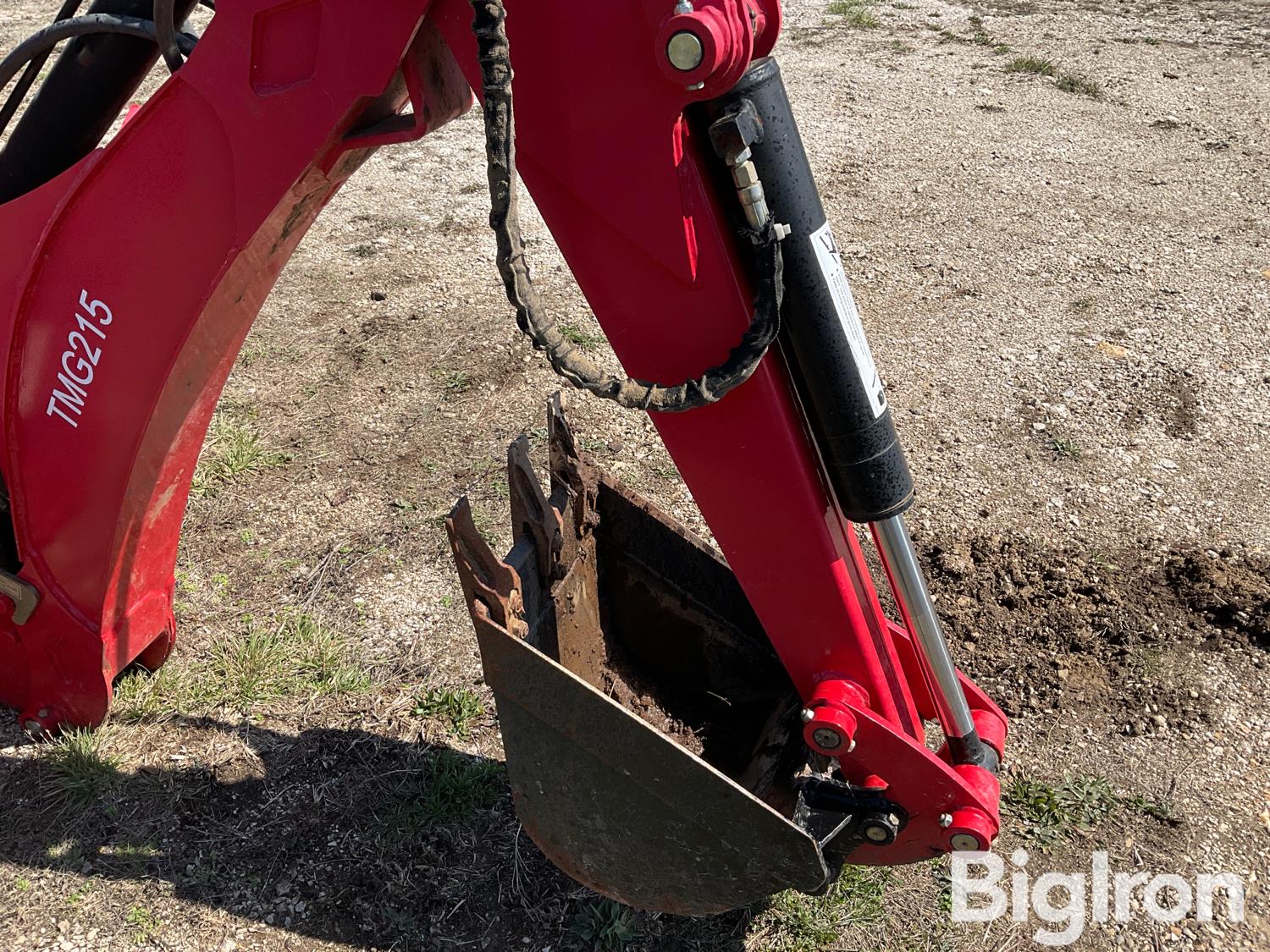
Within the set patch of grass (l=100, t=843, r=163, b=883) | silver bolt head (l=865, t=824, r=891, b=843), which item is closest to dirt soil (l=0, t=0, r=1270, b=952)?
patch of grass (l=100, t=843, r=163, b=883)

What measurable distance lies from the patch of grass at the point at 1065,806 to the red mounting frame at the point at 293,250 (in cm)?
62

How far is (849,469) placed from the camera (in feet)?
6.02

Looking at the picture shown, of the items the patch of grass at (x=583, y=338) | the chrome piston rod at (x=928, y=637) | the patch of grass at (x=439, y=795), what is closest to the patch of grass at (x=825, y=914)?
the chrome piston rod at (x=928, y=637)

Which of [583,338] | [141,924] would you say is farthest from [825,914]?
[583,338]

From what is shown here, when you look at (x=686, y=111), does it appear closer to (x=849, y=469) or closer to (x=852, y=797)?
(x=849, y=469)

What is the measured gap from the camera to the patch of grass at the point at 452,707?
9.73 ft

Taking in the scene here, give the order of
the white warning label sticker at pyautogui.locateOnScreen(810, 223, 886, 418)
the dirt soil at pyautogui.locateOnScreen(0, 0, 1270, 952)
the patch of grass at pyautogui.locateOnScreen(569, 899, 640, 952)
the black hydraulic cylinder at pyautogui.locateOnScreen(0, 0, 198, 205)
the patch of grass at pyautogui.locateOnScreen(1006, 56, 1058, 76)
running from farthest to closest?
the patch of grass at pyautogui.locateOnScreen(1006, 56, 1058, 76)
the dirt soil at pyautogui.locateOnScreen(0, 0, 1270, 952)
the patch of grass at pyautogui.locateOnScreen(569, 899, 640, 952)
the black hydraulic cylinder at pyautogui.locateOnScreen(0, 0, 198, 205)
the white warning label sticker at pyautogui.locateOnScreen(810, 223, 886, 418)

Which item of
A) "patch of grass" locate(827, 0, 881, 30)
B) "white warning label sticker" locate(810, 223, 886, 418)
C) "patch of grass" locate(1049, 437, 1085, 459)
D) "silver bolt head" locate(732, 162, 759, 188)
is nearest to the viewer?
"silver bolt head" locate(732, 162, 759, 188)

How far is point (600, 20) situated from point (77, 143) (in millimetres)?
1424

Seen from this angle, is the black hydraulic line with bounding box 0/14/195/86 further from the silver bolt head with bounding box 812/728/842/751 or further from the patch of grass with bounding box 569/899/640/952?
the patch of grass with bounding box 569/899/640/952

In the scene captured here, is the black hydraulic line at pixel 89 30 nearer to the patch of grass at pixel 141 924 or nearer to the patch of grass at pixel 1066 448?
the patch of grass at pixel 141 924

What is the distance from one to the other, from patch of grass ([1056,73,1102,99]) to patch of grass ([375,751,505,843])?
645 centimetres

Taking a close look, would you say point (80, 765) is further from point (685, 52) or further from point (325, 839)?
point (685, 52)

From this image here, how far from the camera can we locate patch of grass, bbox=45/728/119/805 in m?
2.74
